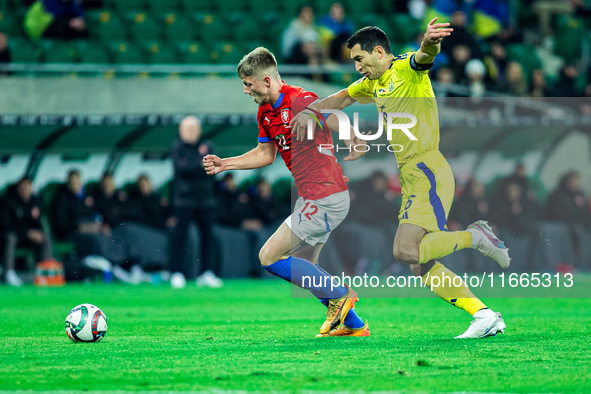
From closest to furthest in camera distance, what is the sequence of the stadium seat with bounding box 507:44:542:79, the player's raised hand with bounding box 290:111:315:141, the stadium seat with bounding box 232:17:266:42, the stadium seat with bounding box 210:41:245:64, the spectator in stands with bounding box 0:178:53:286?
1. the player's raised hand with bounding box 290:111:315:141
2. the spectator in stands with bounding box 0:178:53:286
3. the stadium seat with bounding box 210:41:245:64
4. the stadium seat with bounding box 232:17:266:42
5. the stadium seat with bounding box 507:44:542:79

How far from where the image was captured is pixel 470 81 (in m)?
16.1

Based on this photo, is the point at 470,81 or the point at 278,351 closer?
the point at 278,351

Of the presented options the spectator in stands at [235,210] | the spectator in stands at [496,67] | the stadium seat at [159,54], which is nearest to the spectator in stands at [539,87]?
the spectator in stands at [496,67]

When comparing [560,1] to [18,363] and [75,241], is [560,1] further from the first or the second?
[18,363]

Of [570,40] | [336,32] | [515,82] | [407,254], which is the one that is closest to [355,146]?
[407,254]

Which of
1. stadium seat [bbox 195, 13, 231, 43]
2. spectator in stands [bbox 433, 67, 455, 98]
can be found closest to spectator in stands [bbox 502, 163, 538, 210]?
spectator in stands [bbox 433, 67, 455, 98]

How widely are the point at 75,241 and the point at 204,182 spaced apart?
2.49m

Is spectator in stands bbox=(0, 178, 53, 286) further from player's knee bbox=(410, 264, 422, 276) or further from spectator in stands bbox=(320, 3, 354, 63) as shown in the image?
player's knee bbox=(410, 264, 422, 276)

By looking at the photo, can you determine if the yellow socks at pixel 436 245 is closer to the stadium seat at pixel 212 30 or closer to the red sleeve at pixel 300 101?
the red sleeve at pixel 300 101

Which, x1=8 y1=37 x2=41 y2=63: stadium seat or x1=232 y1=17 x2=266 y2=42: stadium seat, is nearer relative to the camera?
x1=8 y1=37 x2=41 y2=63: stadium seat

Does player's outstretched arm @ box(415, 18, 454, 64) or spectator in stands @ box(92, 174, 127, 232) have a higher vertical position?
player's outstretched arm @ box(415, 18, 454, 64)

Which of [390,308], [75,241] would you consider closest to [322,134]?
[390,308]

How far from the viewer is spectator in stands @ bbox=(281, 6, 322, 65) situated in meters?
16.1

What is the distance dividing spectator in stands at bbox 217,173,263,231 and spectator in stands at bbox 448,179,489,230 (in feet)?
10.8
